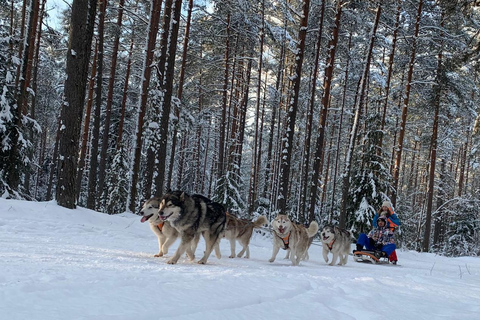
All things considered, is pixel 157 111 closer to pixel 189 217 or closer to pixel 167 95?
pixel 167 95

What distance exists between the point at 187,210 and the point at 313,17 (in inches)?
647

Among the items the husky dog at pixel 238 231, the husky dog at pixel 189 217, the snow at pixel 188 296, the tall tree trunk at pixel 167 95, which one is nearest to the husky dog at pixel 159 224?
the husky dog at pixel 189 217

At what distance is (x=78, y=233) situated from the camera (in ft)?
24.6

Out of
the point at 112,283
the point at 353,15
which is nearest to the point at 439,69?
the point at 353,15

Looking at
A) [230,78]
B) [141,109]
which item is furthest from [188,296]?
[230,78]

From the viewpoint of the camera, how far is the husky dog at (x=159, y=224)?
5.82m

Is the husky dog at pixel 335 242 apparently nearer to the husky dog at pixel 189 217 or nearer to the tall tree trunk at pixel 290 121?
the husky dog at pixel 189 217

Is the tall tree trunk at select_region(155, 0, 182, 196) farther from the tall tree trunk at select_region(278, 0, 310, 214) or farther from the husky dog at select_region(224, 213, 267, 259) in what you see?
the husky dog at select_region(224, 213, 267, 259)

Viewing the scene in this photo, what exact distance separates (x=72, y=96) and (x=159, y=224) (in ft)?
17.8

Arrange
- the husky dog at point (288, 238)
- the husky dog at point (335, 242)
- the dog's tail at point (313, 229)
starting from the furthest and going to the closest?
the husky dog at point (335, 242) → the dog's tail at point (313, 229) → the husky dog at point (288, 238)

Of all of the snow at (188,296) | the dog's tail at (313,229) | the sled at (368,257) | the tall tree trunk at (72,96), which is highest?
the tall tree trunk at (72,96)

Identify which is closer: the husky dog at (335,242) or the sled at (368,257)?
the husky dog at (335,242)

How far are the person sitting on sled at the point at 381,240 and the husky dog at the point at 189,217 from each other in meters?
6.22

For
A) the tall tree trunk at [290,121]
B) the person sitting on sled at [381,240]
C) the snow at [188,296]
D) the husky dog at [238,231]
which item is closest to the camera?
the snow at [188,296]
